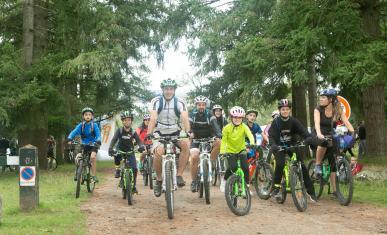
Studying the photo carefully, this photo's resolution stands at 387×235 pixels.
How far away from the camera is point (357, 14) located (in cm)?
1519

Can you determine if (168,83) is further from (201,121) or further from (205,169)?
(201,121)

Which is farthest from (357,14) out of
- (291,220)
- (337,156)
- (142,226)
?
(142,226)

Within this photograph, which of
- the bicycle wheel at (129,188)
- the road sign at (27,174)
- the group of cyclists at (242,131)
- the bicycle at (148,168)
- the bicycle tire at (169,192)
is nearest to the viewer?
the bicycle tire at (169,192)

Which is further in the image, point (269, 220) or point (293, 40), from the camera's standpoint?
point (293, 40)

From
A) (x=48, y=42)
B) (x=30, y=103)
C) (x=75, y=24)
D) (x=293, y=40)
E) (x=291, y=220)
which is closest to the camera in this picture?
(x=291, y=220)

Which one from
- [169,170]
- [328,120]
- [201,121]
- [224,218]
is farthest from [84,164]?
[328,120]

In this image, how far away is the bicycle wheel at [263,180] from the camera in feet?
36.8

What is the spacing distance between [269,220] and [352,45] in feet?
26.1

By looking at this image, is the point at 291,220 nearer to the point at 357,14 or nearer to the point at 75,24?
the point at 357,14

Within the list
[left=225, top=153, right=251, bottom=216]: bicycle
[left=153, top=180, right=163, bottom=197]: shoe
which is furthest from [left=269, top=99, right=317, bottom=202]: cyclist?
[left=153, top=180, right=163, bottom=197]: shoe

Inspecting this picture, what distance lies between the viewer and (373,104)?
54.1ft

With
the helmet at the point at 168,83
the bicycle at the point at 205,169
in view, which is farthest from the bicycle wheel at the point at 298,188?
the helmet at the point at 168,83

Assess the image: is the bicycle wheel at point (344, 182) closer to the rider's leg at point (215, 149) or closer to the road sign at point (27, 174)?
the rider's leg at point (215, 149)

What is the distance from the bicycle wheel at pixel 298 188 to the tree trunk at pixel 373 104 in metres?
7.25
